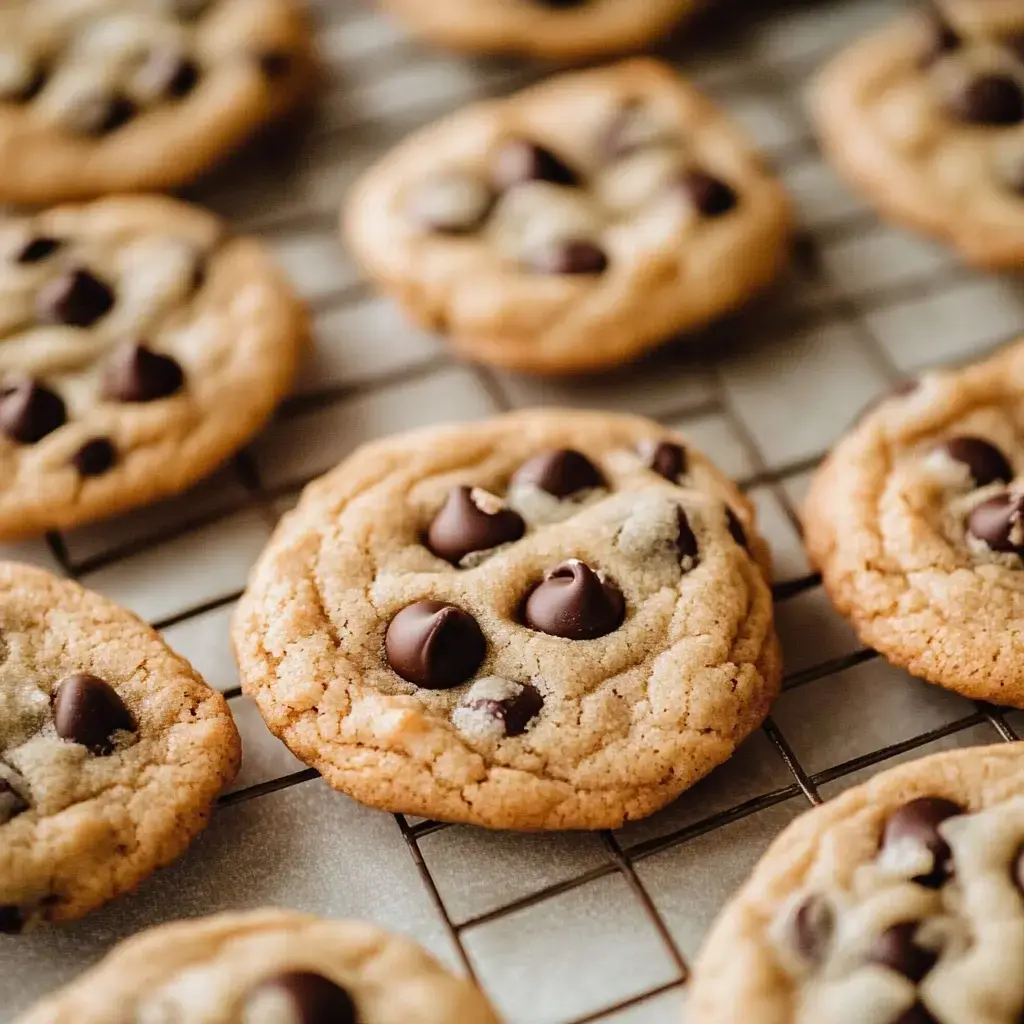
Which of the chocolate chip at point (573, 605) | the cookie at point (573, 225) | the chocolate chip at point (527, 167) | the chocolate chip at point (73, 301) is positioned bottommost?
the chocolate chip at point (573, 605)

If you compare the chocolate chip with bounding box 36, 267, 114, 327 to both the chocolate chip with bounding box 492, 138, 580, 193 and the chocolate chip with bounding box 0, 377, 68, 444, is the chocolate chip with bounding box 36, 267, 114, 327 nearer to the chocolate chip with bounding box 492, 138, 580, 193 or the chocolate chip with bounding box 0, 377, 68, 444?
the chocolate chip with bounding box 0, 377, 68, 444

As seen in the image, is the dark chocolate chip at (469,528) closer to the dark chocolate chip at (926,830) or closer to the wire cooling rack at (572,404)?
the wire cooling rack at (572,404)

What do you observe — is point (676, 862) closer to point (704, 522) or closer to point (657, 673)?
point (657, 673)

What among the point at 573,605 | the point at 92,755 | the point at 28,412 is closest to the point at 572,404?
the point at 573,605

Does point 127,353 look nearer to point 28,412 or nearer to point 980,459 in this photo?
point 28,412

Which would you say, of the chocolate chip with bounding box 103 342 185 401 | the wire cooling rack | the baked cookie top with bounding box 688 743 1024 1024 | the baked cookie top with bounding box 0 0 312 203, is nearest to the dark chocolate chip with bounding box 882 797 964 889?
the baked cookie top with bounding box 688 743 1024 1024

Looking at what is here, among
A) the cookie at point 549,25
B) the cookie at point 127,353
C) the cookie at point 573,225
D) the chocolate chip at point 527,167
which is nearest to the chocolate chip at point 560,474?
the cookie at point 573,225
